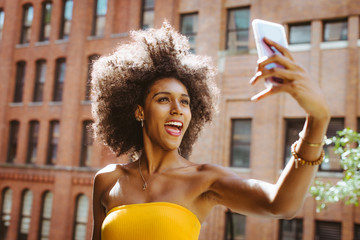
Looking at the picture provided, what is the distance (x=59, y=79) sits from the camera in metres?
22.4

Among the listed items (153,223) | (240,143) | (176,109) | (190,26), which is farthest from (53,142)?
(153,223)

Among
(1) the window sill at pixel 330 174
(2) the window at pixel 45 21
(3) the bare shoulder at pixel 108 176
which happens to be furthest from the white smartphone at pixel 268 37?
(2) the window at pixel 45 21

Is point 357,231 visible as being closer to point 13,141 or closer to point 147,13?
point 147,13

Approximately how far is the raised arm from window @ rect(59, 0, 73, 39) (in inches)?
854

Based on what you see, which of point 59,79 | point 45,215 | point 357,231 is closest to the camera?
point 357,231

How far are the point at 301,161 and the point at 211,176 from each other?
688 mm

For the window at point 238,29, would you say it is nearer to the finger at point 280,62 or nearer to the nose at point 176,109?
the nose at point 176,109

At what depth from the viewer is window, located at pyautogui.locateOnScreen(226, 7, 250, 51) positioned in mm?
17625

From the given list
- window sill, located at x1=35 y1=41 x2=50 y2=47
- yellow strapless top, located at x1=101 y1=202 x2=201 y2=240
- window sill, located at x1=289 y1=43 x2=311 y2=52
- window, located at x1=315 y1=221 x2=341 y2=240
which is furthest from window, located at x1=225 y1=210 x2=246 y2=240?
yellow strapless top, located at x1=101 y1=202 x2=201 y2=240

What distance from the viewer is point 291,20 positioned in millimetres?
16250

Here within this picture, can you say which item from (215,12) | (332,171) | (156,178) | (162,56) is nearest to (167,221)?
(156,178)

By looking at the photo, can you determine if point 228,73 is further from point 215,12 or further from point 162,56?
point 162,56

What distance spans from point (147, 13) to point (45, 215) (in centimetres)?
1067

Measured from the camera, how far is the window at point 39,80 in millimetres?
22953
